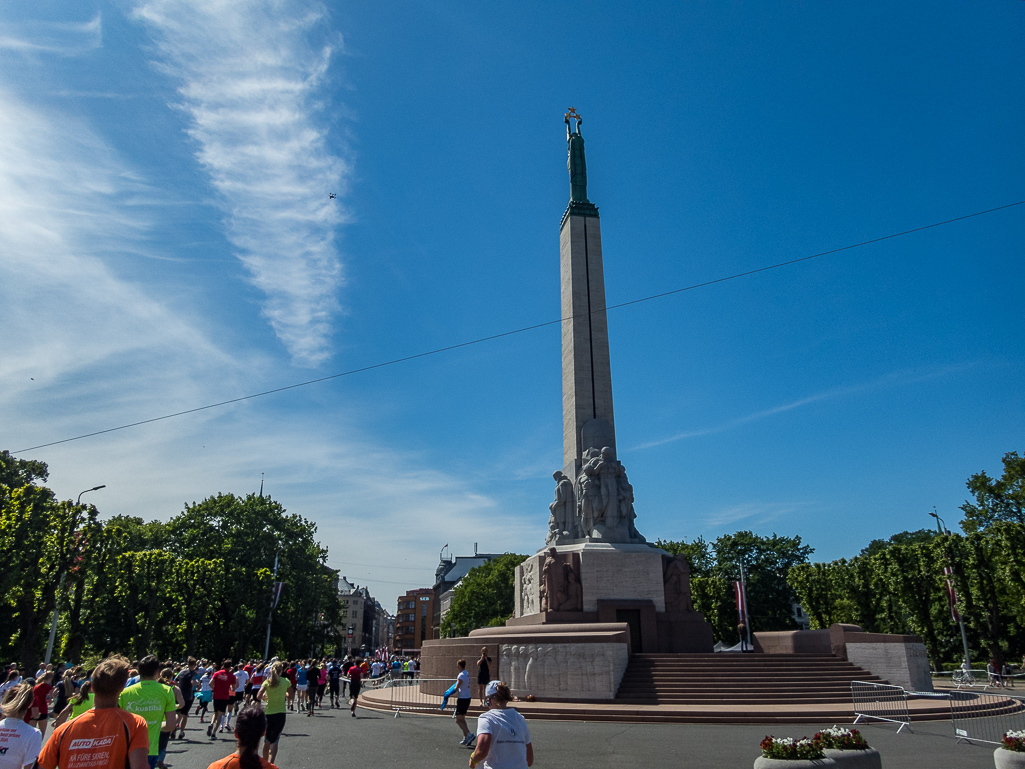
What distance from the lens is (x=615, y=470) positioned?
27.3m

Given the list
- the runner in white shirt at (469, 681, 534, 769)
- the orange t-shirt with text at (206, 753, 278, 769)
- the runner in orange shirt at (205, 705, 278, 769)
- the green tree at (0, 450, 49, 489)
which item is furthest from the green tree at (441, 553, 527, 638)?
the orange t-shirt with text at (206, 753, 278, 769)

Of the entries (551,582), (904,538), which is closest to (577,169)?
(551,582)

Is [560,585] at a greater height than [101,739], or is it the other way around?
[560,585]

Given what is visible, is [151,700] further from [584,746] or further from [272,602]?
[272,602]

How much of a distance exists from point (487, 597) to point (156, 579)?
112ft

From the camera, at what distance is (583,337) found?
30125 mm

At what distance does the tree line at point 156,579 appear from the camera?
3034 cm

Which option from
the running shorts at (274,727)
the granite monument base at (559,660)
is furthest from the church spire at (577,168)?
the running shorts at (274,727)

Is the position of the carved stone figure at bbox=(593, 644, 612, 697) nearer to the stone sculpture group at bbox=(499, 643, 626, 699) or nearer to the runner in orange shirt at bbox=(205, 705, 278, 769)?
the stone sculpture group at bbox=(499, 643, 626, 699)

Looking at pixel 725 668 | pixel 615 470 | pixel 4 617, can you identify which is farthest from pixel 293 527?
pixel 725 668

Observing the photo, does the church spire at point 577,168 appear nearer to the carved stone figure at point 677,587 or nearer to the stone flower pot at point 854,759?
the carved stone figure at point 677,587

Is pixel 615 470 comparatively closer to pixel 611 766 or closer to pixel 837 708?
pixel 837 708

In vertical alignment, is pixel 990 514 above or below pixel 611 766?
above

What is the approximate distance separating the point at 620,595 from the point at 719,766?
14261mm
